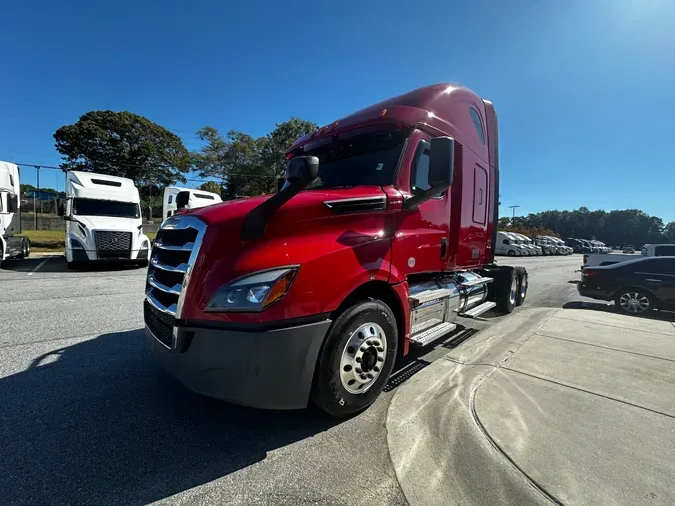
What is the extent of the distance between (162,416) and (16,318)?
435 cm

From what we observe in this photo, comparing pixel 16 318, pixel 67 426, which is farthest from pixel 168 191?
pixel 67 426

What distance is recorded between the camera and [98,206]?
39.4 feet

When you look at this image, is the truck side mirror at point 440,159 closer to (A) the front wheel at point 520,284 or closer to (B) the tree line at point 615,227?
(A) the front wheel at point 520,284

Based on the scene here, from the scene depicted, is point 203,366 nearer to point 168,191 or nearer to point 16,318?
point 16,318

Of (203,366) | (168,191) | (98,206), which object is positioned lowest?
(203,366)

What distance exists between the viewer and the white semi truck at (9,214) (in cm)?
1146

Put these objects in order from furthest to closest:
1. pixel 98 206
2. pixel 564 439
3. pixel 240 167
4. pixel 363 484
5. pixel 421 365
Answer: pixel 240 167 < pixel 98 206 < pixel 421 365 < pixel 564 439 < pixel 363 484

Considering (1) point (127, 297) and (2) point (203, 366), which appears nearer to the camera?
(2) point (203, 366)

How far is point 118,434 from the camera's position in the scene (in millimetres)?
2445

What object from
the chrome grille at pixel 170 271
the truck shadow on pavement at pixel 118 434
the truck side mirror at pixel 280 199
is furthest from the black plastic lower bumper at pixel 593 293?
the chrome grille at pixel 170 271

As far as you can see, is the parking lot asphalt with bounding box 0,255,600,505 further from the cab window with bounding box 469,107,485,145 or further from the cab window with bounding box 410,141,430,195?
the cab window with bounding box 469,107,485,145

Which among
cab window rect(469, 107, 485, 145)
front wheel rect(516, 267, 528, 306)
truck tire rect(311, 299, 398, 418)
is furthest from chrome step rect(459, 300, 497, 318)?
cab window rect(469, 107, 485, 145)

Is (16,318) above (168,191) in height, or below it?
below

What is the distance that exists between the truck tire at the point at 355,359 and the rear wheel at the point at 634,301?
7955 mm
